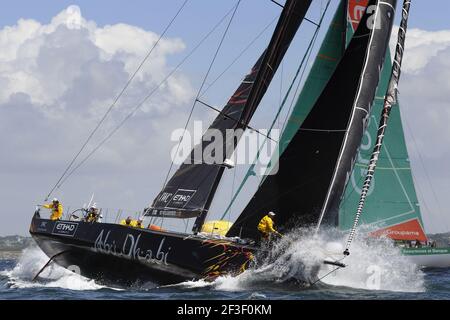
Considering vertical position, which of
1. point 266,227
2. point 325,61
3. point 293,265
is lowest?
point 293,265

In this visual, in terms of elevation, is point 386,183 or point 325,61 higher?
point 325,61

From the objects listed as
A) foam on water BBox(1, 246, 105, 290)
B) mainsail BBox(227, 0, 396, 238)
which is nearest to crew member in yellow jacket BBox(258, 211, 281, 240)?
mainsail BBox(227, 0, 396, 238)

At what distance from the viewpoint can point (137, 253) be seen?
20109 millimetres

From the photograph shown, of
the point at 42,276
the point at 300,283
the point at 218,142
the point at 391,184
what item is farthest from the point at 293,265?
the point at 391,184

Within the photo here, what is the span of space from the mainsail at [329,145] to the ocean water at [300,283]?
2.77ft

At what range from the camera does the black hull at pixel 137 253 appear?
19000 millimetres

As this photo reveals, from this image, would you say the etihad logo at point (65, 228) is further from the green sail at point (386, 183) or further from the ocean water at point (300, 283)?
the green sail at point (386, 183)

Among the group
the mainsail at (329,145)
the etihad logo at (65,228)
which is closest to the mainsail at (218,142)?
the mainsail at (329,145)

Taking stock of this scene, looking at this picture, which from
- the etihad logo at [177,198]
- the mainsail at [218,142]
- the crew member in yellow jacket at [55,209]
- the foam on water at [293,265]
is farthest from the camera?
the crew member in yellow jacket at [55,209]

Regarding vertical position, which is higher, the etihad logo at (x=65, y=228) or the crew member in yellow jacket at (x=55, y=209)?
the crew member in yellow jacket at (x=55, y=209)

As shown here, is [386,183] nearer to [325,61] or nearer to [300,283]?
[325,61]

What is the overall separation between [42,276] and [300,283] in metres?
9.52

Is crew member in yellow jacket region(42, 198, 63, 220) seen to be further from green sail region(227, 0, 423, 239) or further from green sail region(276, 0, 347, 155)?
green sail region(227, 0, 423, 239)

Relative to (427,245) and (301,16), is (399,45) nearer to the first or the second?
(301,16)
